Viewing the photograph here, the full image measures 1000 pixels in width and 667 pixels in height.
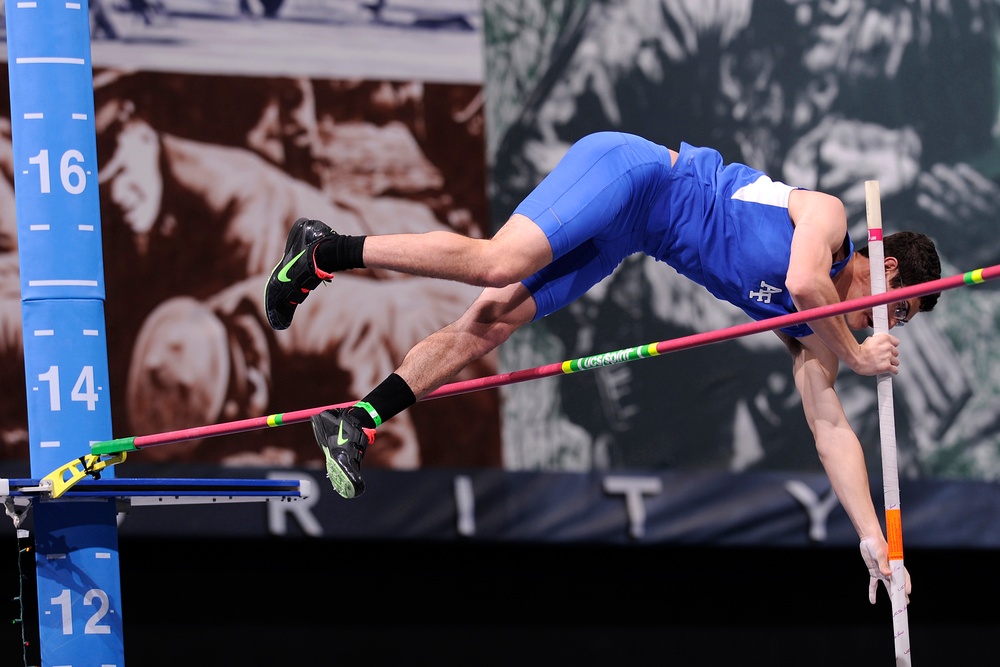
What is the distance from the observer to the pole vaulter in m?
3.17

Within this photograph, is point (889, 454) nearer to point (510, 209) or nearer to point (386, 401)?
point (386, 401)

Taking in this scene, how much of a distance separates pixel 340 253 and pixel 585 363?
0.71 m

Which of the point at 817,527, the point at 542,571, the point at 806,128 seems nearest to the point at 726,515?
the point at 817,527

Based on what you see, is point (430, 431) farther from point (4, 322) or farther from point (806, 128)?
point (806, 128)

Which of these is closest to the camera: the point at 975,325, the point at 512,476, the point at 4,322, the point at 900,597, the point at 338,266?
the point at 338,266

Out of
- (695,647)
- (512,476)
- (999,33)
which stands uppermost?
(999,33)

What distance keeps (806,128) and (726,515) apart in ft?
6.59

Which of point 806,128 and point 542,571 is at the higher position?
point 806,128

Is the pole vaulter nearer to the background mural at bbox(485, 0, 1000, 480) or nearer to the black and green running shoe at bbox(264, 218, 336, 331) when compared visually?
the black and green running shoe at bbox(264, 218, 336, 331)

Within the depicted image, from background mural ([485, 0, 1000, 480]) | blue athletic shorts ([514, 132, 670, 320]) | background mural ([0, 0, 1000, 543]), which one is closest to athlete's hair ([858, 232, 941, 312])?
blue athletic shorts ([514, 132, 670, 320])

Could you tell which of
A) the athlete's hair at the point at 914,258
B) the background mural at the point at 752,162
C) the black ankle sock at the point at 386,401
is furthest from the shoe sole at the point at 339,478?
the background mural at the point at 752,162

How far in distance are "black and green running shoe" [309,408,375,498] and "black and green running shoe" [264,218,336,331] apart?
11.2 inches

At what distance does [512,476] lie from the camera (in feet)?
19.1

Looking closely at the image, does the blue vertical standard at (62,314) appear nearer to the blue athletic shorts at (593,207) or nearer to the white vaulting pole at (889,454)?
the blue athletic shorts at (593,207)
